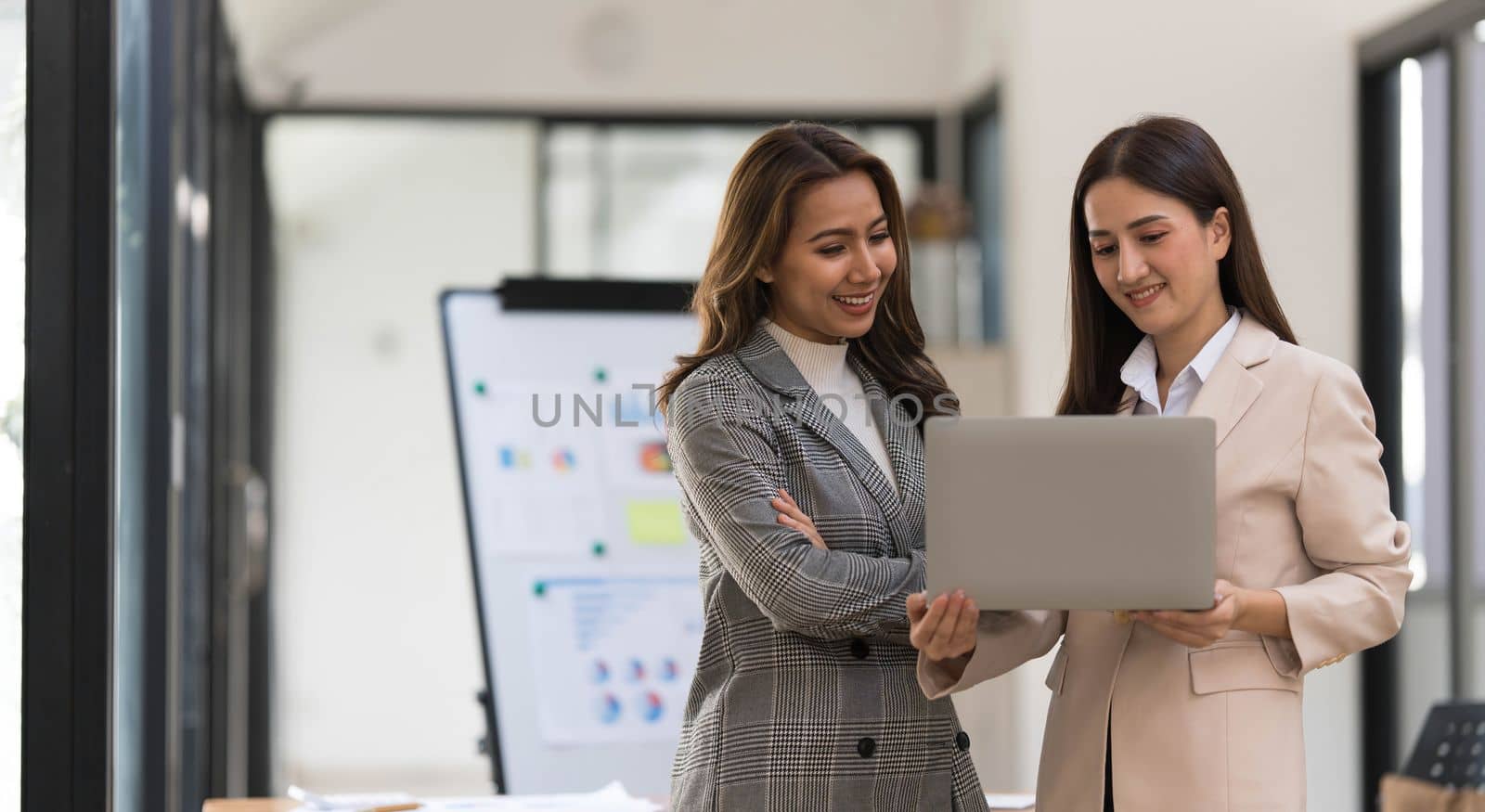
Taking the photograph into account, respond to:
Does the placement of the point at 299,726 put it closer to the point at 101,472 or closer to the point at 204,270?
the point at 204,270

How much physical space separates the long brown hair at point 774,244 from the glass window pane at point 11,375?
0.78 meters

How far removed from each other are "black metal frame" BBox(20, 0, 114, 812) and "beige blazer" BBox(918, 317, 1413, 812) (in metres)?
1.19

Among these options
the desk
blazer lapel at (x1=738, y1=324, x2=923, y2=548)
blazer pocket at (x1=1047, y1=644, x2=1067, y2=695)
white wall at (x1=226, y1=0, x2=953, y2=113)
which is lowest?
the desk

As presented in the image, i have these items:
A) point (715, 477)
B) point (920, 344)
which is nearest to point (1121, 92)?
point (920, 344)

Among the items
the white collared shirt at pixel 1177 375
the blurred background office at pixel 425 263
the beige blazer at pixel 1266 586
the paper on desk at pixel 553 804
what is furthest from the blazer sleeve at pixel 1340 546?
the blurred background office at pixel 425 263

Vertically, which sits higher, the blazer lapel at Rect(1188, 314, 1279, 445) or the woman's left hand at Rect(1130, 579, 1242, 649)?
the blazer lapel at Rect(1188, 314, 1279, 445)

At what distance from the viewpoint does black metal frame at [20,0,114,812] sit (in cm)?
189

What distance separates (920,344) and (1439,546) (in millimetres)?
2270

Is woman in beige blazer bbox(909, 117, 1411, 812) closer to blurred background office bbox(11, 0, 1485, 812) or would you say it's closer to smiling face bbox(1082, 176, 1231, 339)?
smiling face bbox(1082, 176, 1231, 339)

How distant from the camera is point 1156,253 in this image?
157cm

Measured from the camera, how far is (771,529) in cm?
162

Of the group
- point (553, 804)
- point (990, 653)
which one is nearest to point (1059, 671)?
point (990, 653)

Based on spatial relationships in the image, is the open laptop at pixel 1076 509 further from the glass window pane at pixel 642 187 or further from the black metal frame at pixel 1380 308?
the glass window pane at pixel 642 187

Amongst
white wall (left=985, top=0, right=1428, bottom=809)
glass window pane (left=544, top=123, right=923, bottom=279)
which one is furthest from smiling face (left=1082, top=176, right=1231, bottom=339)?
glass window pane (left=544, top=123, right=923, bottom=279)
